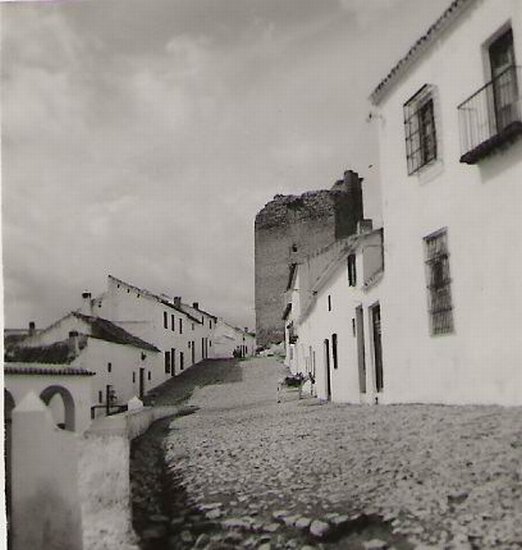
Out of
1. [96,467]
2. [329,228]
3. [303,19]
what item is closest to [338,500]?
[96,467]

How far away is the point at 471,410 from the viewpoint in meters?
5.11

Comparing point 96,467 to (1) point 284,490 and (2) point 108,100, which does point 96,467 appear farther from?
(2) point 108,100

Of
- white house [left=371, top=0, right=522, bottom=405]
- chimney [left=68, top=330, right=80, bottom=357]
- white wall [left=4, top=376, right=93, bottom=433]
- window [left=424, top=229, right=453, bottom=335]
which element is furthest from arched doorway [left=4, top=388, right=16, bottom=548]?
window [left=424, top=229, right=453, bottom=335]

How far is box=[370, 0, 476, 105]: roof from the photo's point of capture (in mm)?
5289

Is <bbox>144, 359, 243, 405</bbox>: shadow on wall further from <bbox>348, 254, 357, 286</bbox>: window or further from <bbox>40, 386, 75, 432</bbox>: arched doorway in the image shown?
<bbox>348, 254, 357, 286</bbox>: window

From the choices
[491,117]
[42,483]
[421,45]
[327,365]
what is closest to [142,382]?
[42,483]

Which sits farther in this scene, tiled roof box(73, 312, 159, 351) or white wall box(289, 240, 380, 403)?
white wall box(289, 240, 380, 403)

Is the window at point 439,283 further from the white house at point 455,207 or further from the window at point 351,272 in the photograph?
the window at point 351,272

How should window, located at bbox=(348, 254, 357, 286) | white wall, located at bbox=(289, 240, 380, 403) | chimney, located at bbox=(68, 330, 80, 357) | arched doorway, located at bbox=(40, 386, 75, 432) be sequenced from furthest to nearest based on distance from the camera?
window, located at bbox=(348, 254, 357, 286) < white wall, located at bbox=(289, 240, 380, 403) < chimney, located at bbox=(68, 330, 80, 357) < arched doorway, located at bbox=(40, 386, 75, 432)

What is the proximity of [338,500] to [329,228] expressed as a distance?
832 inches

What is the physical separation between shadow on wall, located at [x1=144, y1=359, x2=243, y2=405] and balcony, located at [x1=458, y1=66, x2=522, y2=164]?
107 inches

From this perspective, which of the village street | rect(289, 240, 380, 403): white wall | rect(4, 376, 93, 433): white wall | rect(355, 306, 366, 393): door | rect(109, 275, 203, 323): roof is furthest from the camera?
rect(355, 306, 366, 393): door

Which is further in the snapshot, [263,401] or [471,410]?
[263,401]

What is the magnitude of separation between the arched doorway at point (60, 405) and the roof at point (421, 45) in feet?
12.3
